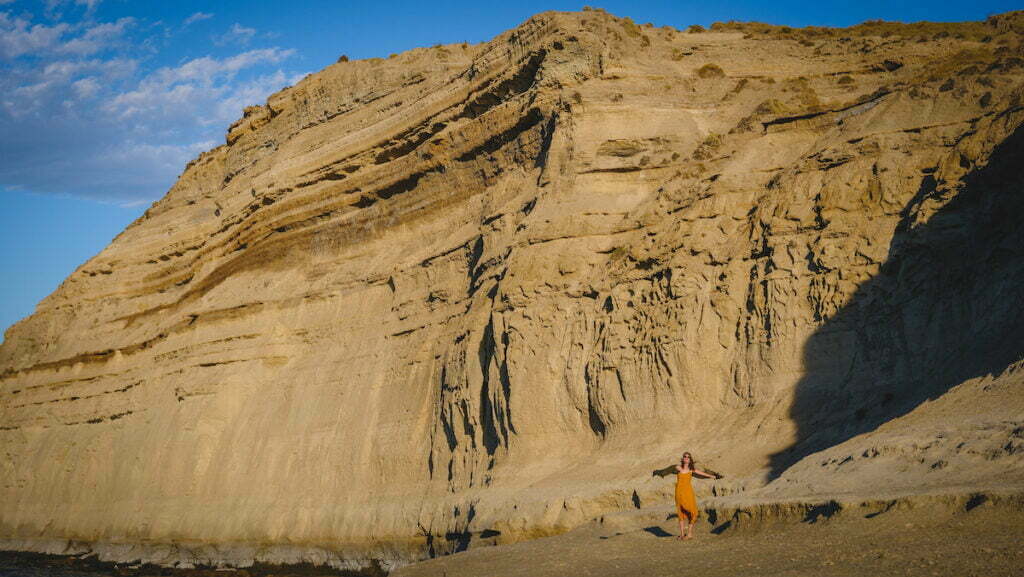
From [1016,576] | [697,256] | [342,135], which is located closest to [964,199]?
[697,256]

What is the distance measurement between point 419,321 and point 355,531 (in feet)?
18.9

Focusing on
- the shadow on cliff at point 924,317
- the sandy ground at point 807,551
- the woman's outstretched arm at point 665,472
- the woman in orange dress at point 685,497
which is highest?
the shadow on cliff at point 924,317

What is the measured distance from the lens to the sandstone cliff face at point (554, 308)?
15.5m

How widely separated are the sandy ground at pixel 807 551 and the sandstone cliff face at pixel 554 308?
3.20ft

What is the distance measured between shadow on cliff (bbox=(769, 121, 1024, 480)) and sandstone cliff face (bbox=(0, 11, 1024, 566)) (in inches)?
2.2

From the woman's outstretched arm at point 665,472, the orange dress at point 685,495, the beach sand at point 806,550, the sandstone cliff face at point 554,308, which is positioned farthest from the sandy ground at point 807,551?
the woman's outstretched arm at point 665,472

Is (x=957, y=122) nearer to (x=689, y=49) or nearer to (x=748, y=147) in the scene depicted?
(x=748, y=147)

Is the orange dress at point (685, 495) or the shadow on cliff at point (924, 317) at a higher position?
the shadow on cliff at point (924, 317)

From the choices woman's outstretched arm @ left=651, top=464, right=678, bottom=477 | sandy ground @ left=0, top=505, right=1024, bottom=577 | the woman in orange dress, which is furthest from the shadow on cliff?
sandy ground @ left=0, top=505, right=1024, bottom=577

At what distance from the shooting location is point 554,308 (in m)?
20.2

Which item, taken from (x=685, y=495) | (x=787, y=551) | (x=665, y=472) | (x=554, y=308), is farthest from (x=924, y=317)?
(x=787, y=551)

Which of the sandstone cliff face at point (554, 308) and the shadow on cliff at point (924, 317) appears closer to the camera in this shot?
the shadow on cliff at point (924, 317)

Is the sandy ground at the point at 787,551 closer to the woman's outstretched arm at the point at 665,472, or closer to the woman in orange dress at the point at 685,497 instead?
the woman in orange dress at the point at 685,497

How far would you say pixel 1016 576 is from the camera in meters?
7.16
